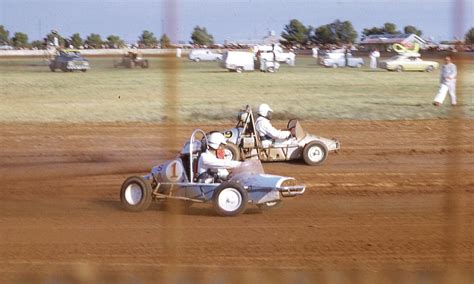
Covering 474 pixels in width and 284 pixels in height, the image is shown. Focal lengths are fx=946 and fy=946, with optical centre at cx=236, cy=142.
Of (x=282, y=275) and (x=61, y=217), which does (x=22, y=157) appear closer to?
(x=61, y=217)

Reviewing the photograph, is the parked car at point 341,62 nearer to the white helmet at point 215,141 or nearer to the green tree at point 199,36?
the white helmet at point 215,141

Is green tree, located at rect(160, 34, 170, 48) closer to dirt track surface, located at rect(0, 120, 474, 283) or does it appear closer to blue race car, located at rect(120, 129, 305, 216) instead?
dirt track surface, located at rect(0, 120, 474, 283)

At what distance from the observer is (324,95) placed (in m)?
28.8

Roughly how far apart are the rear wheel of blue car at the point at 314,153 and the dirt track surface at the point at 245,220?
158mm

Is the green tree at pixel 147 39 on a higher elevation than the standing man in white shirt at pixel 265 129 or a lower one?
higher

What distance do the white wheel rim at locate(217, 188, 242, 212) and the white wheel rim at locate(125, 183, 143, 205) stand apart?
109 cm

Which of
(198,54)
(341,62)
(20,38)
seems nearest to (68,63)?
(341,62)

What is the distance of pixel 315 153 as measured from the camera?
16.4 meters

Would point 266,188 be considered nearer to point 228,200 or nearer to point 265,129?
point 228,200

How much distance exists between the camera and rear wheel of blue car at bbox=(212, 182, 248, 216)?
37.6ft

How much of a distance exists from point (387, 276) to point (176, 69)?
2.12m

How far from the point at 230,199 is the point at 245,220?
315mm

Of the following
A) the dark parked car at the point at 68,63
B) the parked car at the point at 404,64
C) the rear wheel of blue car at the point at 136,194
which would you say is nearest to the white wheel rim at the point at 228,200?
the rear wheel of blue car at the point at 136,194

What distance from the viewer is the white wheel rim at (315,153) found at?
16375 mm
